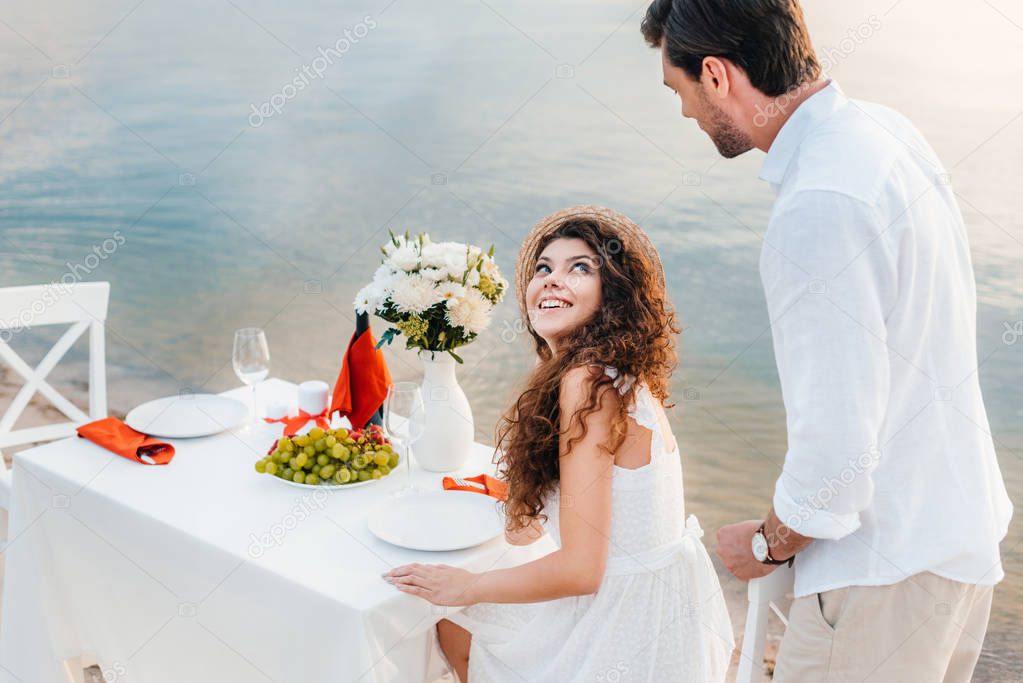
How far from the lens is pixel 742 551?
1278mm

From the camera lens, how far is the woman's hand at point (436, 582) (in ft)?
4.57

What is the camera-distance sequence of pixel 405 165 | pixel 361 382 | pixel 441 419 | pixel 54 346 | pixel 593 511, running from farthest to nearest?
pixel 405 165 < pixel 54 346 < pixel 361 382 < pixel 441 419 < pixel 593 511

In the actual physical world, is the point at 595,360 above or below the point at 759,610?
above

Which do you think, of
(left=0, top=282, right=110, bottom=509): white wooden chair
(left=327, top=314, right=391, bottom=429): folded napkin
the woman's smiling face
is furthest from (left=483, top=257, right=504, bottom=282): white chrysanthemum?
(left=0, top=282, right=110, bottom=509): white wooden chair

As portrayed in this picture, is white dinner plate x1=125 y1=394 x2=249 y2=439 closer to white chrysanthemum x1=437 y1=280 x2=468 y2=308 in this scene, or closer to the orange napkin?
the orange napkin

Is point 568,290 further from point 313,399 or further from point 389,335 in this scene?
point 313,399

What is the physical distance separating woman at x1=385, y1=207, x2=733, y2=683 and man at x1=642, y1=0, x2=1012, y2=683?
10.4 inches

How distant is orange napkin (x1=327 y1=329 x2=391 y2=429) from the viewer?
6.33 feet

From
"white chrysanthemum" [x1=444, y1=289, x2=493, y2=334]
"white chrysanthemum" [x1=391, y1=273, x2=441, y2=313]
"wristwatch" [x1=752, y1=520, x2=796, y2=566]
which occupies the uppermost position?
"white chrysanthemum" [x1=391, y1=273, x2=441, y2=313]

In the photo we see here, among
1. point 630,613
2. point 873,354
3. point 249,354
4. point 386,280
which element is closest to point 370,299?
point 386,280

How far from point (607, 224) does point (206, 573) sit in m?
0.93

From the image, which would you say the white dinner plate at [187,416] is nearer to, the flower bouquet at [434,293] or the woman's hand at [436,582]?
the flower bouquet at [434,293]

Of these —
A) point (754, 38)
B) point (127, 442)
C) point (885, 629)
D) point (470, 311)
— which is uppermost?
point (754, 38)

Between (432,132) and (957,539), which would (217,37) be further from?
(957,539)
